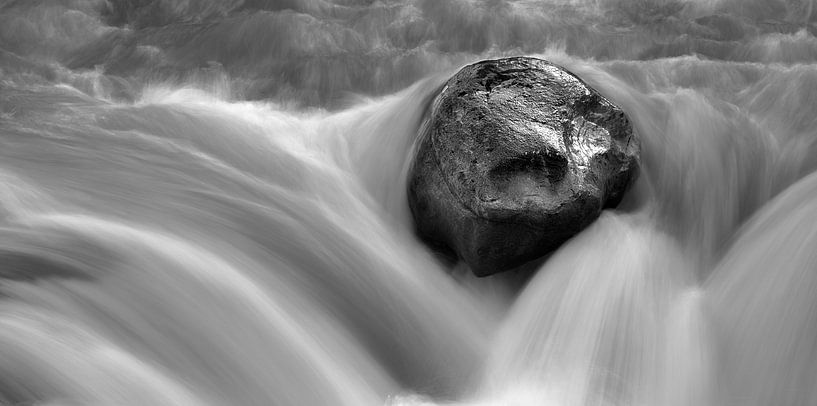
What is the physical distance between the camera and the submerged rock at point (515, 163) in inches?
163

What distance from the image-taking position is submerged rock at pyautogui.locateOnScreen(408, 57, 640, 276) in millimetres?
4141

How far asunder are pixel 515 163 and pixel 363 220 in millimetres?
948

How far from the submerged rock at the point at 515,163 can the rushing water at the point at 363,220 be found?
0.18m

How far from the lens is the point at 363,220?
4.68 metres

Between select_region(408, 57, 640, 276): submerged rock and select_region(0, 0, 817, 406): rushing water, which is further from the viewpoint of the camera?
select_region(408, 57, 640, 276): submerged rock

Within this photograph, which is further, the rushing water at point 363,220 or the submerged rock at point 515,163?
the submerged rock at point 515,163

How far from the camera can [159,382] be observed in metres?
3.54

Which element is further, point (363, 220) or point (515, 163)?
point (363, 220)

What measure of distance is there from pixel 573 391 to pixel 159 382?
175 centimetres

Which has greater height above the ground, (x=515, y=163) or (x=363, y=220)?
(x=363, y=220)

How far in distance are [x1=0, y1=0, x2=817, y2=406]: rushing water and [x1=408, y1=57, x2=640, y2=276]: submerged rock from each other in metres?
0.18

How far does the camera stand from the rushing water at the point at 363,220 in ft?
12.4

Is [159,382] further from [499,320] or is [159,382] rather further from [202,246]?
[499,320]

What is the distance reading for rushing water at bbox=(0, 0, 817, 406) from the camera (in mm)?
3775
